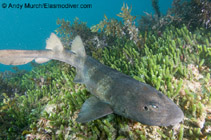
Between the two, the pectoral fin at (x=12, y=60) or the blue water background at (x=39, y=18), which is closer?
the pectoral fin at (x=12, y=60)

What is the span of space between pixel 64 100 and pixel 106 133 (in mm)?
2050

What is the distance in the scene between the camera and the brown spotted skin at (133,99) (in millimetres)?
2293

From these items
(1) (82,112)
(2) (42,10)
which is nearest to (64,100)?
(1) (82,112)

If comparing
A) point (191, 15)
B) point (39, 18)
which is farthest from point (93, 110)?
point (39, 18)

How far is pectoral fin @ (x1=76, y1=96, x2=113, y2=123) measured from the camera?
2.62 meters

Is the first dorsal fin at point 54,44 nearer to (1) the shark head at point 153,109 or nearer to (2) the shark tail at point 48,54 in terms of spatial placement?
(2) the shark tail at point 48,54

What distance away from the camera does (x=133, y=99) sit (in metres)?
2.65

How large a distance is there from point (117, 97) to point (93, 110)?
1.97 feet

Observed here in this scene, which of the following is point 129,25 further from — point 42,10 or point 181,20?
point 42,10

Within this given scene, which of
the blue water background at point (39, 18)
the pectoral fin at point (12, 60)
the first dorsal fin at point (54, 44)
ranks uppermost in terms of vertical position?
the blue water background at point (39, 18)

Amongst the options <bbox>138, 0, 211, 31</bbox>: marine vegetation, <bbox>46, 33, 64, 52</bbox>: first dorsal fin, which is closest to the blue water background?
<bbox>138, 0, 211, 31</bbox>: marine vegetation

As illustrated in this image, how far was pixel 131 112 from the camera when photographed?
8.44 feet

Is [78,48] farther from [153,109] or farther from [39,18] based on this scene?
[39,18]

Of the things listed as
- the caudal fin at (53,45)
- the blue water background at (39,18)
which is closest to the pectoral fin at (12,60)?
the caudal fin at (53,45)
